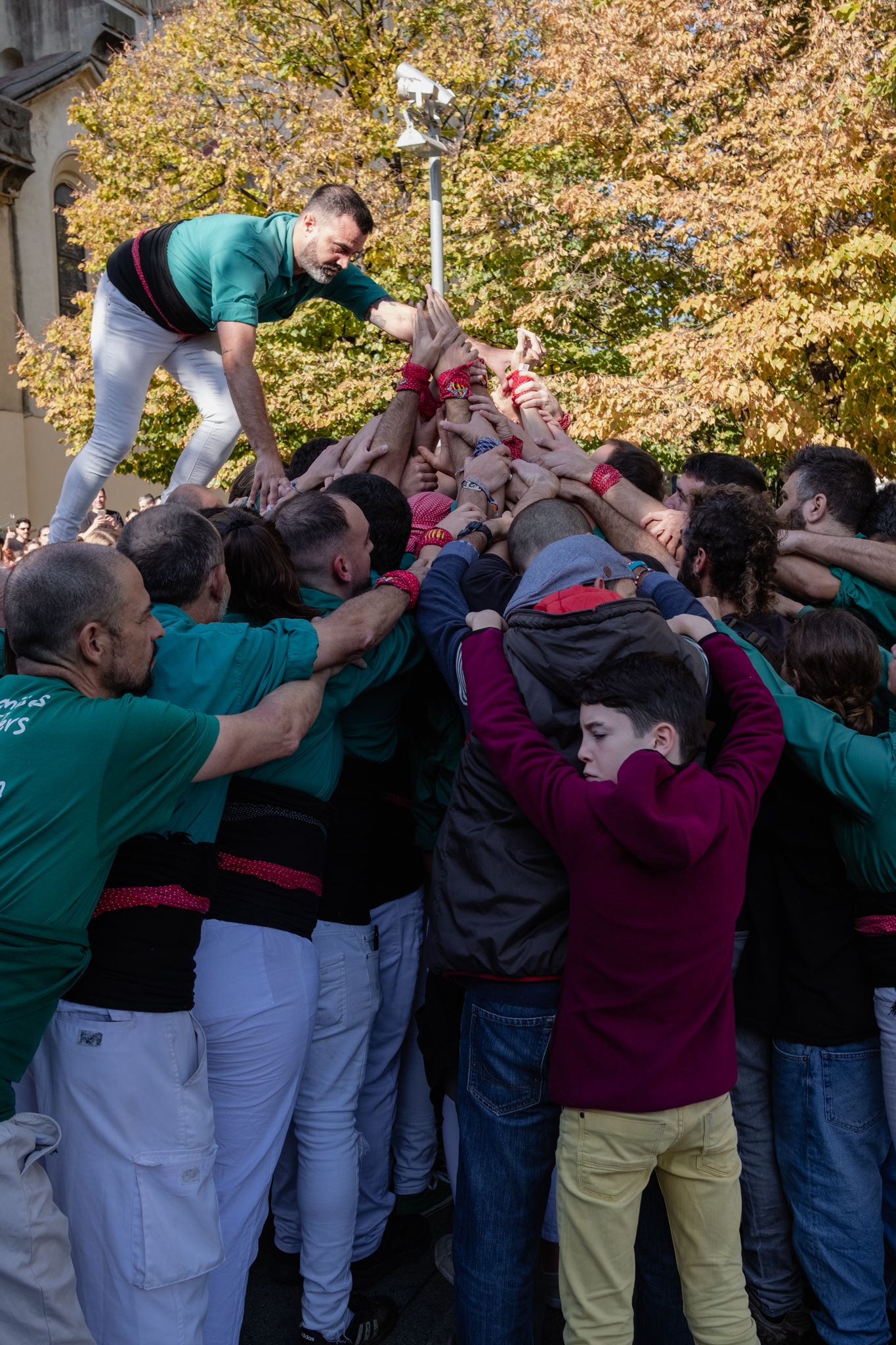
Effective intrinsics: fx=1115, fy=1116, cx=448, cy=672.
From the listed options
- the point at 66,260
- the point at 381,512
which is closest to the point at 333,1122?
the point at 381,512

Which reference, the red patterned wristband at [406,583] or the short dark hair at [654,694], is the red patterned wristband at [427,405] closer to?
the red patterned wristband at [406,583]

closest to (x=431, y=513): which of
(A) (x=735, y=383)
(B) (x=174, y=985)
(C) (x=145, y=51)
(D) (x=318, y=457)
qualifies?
(D) (x=318, y=457)

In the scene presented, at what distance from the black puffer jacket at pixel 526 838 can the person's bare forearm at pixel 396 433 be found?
1757 mm

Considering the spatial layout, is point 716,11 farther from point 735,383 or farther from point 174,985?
point 174,985

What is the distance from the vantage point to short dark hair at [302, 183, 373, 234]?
4.41m

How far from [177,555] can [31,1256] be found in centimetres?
158

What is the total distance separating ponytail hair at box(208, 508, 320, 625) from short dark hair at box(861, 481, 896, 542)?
2103 mm

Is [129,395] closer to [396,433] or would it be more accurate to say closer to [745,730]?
[396,433]

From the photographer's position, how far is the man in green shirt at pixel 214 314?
439cm

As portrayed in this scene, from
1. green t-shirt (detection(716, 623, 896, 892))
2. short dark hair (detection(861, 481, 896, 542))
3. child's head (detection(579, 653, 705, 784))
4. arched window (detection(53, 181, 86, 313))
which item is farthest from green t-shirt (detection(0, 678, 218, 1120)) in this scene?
arched window (detection(53, 181, 86, 313))

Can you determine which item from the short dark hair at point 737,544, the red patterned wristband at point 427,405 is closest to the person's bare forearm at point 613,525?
the short dark hair at point 737,544

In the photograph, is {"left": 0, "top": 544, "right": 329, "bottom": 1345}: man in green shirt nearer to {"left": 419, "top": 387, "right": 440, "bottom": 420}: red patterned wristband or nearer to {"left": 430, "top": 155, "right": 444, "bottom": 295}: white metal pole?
{"left": 419, "top": 387, "right": 440, "bottom": 420}: red patterned wristband

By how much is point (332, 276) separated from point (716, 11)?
38.6 feet

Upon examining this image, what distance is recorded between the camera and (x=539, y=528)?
310cm
